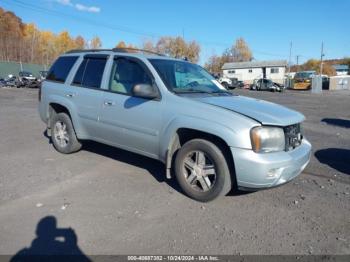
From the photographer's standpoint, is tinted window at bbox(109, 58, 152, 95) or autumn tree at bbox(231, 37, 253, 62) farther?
autumn tree at bbox(231, 37, 253, 62)

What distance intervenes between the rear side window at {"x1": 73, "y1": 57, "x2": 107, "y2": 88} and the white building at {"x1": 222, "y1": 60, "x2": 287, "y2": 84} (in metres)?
67.8

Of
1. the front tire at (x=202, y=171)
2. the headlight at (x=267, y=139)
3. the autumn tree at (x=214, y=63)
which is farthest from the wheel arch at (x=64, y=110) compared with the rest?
the autumn tree at (x=214, y=63)

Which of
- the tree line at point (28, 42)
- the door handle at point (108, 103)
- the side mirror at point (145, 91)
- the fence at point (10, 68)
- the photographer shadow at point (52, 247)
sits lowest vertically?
the photographer shadow at point (52, 247)

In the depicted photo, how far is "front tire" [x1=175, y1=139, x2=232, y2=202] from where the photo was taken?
432 centimetres

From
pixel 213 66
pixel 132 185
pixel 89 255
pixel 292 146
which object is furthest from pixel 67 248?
pixel 213 66

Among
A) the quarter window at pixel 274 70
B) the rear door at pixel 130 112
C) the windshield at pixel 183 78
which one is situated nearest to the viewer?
the rear door at pixel 130 112

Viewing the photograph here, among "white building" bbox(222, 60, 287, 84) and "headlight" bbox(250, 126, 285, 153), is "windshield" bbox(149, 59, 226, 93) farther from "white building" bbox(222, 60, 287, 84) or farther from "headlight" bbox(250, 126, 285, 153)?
"white building" bbox(222, 60, 287, 84)

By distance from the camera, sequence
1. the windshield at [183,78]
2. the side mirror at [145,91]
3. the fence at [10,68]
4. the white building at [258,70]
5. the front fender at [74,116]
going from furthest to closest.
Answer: the white building at [258,70] < the fence at [10,68] < the front fender at [74,116] < the windshield at [183,78] < the side mirror at [145,91]

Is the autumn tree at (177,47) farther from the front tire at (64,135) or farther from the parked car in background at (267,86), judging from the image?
the front tire at (64,135)

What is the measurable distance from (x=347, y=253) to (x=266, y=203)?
1277 mm

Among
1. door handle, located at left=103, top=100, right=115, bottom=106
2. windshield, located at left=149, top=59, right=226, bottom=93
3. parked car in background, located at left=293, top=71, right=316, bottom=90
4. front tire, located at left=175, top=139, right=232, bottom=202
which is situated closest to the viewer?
front tire, located at left=175, top=139, right=232, bottom=202

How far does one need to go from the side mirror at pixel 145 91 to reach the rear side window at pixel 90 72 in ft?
4.07

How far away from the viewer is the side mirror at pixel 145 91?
4.81 meters

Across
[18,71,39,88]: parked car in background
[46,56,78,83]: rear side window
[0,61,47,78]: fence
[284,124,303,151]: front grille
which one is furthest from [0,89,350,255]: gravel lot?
[0,61,47,78]: fence
